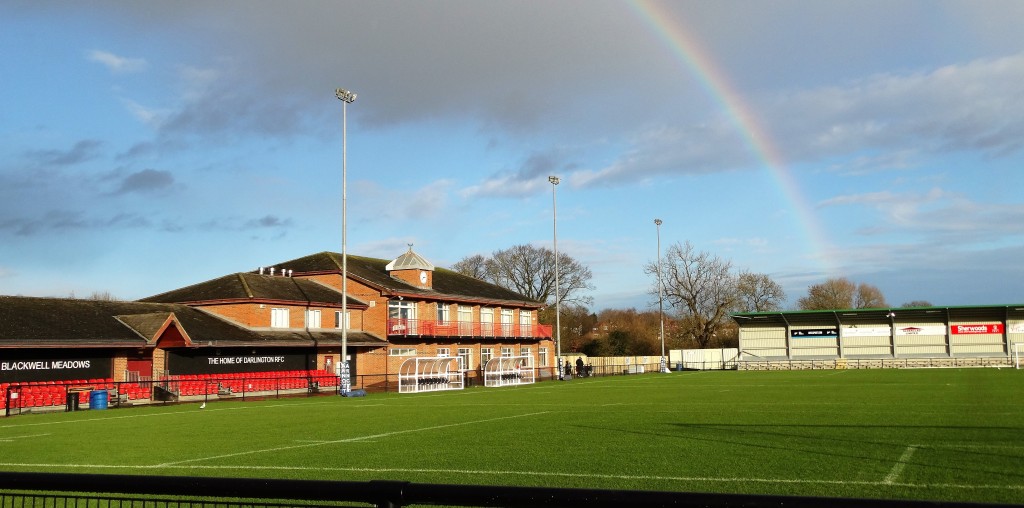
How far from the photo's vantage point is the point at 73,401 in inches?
1292

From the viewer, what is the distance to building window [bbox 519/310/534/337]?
69438 mm

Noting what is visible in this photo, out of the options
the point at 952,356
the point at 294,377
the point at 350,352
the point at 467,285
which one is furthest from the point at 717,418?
the point at 952,356

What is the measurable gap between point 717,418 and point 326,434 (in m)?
8.74

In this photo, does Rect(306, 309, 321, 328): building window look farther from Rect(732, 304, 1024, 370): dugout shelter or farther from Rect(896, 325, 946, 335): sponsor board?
Rect(896, 325, 946, 335): sponsor board

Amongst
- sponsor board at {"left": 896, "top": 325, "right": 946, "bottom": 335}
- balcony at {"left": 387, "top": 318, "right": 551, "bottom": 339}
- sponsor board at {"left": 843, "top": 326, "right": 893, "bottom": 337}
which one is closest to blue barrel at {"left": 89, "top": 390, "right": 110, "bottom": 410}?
balcony at {"left": 387, "top": 318, "right": 551, "bottom": 339}

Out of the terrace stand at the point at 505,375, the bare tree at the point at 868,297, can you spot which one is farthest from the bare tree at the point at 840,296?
the terrace stand at the point at 505,375

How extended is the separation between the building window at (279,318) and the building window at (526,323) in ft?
76.1

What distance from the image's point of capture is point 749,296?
319 feet

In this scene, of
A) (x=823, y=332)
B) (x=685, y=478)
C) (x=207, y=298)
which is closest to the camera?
(x=685, y=478)

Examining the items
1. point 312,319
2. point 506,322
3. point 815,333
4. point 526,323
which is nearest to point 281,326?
point 312,319

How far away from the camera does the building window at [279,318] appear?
49125mm

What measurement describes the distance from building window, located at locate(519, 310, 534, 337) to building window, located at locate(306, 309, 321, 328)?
20758mm

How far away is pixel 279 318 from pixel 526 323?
2638 cm

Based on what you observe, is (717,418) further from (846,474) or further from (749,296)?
(749,296)
